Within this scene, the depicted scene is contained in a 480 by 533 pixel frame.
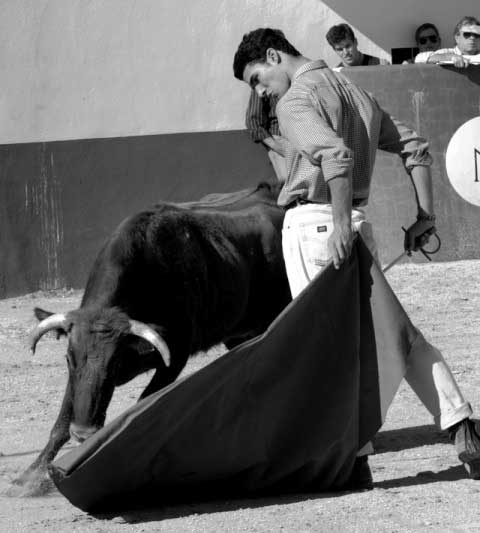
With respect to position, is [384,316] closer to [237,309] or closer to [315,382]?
[315,382]

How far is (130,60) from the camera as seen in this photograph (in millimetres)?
9836

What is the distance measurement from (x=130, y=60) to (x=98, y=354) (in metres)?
5.32

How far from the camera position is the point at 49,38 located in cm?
961

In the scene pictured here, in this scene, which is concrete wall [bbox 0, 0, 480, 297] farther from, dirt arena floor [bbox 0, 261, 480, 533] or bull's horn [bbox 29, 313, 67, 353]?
bull's horn [bbox 29, 313, 67, 353]

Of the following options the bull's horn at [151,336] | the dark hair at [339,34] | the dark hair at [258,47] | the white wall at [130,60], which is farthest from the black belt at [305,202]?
the white wall at [130,60]

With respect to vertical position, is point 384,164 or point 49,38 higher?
point 49,38

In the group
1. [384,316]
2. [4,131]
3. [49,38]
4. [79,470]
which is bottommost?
[79,470]

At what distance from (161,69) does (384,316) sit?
5820mm

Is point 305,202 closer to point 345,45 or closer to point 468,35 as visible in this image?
point 345,45

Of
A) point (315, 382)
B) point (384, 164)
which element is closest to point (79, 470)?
point (315, 382)

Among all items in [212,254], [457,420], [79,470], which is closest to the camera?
[79,470]

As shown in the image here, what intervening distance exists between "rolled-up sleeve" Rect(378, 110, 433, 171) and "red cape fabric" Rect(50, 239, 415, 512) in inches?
18.2

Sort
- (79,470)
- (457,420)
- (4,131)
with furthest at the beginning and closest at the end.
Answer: (4,131) → (457,420) → (79,470)

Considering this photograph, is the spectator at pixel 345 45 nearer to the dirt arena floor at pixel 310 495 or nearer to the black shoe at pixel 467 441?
the dirt arena floor at pixel 310 495
